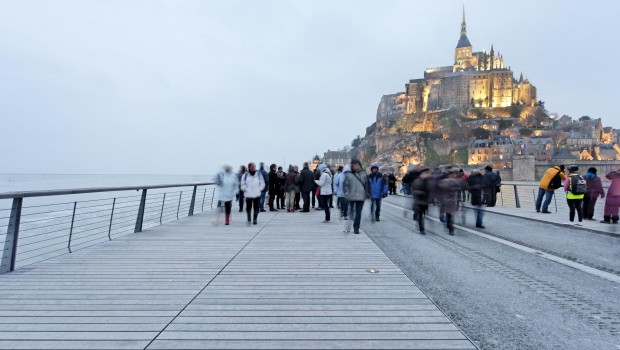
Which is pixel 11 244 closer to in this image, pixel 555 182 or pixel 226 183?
pixel 226 183

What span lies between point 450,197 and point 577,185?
4679 millimetres

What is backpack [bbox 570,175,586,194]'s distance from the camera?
410 inches

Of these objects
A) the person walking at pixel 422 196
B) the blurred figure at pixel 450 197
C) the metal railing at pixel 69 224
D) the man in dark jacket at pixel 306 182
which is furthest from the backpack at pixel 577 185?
the metal railing at pixel 69 224

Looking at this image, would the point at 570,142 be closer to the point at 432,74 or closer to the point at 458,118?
the point at 458,118

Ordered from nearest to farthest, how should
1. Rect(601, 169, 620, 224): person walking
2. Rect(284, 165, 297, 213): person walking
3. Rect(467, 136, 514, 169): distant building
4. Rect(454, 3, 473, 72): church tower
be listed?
Rect(601, 169, 620, 224): person walking → Rect(284, 165, 297, 213): person walking → Rect(467, 136, 514, 169): distant building → Rect(454, 3, 473, 72): church tower

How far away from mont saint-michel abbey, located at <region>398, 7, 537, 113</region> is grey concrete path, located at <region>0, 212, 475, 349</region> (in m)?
113

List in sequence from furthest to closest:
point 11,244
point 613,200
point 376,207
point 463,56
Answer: point 463,56 < point 376,207 < point 613,200 < point 11,244

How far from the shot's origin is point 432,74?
11806 centimetres

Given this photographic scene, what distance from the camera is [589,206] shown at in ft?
37.0

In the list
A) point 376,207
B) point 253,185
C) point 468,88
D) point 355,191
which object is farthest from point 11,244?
point 468,88

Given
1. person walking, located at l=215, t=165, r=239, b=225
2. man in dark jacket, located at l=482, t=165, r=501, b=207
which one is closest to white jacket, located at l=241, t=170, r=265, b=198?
person walking, located at l=215, t=165, r=239, b=225

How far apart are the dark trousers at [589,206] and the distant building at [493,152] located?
248 feet

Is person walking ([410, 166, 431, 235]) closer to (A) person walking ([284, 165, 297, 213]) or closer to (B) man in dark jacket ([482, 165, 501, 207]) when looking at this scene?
(B) man in dark jacket ([482, 165, 501, 207])

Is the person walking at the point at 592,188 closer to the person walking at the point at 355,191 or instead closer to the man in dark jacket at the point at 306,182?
the person walking at the point at 355,191
